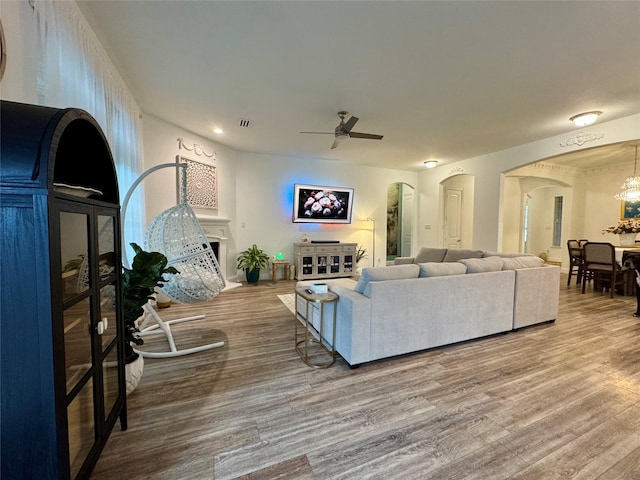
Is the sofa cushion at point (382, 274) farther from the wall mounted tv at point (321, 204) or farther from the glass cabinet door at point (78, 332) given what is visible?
the wall mounted tv at point (321, 204)

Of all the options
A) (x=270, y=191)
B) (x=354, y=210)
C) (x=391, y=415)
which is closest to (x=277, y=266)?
(x=270, y=191)

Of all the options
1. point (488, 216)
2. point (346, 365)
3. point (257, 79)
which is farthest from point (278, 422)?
point (488, 216)

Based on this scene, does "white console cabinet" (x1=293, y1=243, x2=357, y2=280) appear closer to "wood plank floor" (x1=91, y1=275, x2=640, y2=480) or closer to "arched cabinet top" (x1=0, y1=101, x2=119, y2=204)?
"wood plank floor" (x1=91, y1=275, x2=640, y2=480)

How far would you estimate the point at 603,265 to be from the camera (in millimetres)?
4805

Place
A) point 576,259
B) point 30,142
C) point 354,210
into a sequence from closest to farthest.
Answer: point 30,142, point 576,259, point 354,210

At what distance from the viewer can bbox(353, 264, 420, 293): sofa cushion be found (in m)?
2.43

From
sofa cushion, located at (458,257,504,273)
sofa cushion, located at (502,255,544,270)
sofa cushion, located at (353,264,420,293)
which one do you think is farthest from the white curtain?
sofa cushion, located at (502,255,544,270)

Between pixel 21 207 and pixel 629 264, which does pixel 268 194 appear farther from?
pixel 629 264

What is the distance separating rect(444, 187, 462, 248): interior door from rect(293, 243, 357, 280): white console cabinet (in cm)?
287

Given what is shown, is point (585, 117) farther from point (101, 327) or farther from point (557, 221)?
point (557, 221)

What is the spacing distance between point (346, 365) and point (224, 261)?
3757 mm

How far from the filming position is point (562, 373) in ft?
7.37

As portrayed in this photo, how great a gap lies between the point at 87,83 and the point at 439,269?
3.51 meters

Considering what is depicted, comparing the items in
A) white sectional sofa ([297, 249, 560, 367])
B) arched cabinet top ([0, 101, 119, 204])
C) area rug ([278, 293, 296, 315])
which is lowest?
area rug ([278, 293, 296, 315])
